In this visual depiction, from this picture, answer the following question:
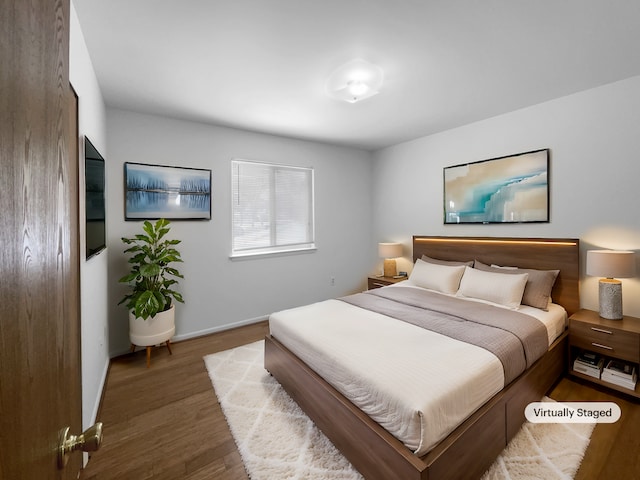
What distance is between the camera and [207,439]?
6.29ft

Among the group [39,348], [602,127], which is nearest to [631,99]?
[602,127]

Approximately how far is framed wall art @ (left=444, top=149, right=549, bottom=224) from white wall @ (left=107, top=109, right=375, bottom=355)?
1.64 metres

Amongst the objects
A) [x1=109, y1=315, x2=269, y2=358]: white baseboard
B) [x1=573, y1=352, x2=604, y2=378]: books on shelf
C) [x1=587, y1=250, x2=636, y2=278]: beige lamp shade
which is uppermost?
[x1=587, y1=250, x2=636, y2=278]: beige lamp shade

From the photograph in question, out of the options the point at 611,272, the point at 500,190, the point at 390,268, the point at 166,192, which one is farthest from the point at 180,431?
the point at 500,190

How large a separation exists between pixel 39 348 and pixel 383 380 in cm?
149

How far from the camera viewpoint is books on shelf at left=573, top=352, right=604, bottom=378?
2.44 metres

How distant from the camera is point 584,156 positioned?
2.78 m

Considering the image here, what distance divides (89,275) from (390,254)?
3578mm

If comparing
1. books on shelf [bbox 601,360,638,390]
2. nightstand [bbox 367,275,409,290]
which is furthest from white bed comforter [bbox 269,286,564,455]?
nightstand [bbox 367,275,409,290]

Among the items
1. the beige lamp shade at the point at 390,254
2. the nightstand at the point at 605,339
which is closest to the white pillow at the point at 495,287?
the nightstand at the point at 605,339

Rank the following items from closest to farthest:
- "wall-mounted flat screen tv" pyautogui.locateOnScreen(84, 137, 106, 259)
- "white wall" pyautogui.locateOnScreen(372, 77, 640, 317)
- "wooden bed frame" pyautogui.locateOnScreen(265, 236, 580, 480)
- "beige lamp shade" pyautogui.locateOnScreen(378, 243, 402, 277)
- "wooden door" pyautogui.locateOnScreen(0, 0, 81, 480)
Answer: "wooden door" pyautogui.locateOnScreen(0, 0, 81, 480), "wooden bed frame" pyautogui.locateOnScreen(265, 236, 580, 480), "wall-mounted flat screen tv" pyautogui.locateOnScreen(84, 137, 106, 259), "white wall" pyautogui.locateOnScreen(372, 77, 640, 317), "beige lamp shade" pyautogui.locateOnScreen(378, 243, 402, 277)

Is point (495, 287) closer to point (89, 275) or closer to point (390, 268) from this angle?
point (390, 268)

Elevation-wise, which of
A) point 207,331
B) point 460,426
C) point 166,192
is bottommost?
point 207,331

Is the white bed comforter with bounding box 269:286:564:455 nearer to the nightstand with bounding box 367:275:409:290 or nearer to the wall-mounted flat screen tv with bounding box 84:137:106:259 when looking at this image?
the wall-mounted flat screen tv with bounding box 84:137:106:259
